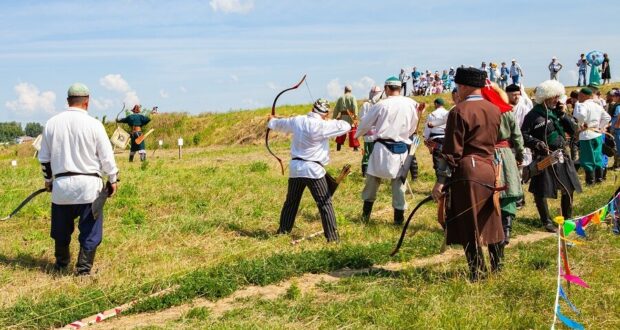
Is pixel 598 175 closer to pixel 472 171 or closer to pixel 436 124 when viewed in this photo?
pixel 436 124

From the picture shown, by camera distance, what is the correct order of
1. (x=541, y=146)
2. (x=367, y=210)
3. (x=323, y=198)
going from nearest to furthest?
(x=323, y=198) → (x=541, y=146) → (x=367, y=210)

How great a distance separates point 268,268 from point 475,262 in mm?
1940

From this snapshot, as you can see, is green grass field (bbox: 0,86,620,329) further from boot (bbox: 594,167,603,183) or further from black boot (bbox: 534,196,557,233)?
boot (bbox: 594,167,603,183)

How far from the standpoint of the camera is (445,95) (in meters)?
30.3

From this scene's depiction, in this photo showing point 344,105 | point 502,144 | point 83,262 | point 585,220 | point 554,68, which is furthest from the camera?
→ point 554,68

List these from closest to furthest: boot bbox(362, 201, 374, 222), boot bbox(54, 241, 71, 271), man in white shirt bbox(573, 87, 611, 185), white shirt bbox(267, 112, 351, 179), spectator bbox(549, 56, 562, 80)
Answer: boot bbox(54, 241, 71, 271) → white shirt bbox(267, 112, 351, 179) → boot bbox(362, 201, 374, 222) → man in white shirt bbox(573, 87, 611, 185) → spectator bbox(549, 56, 562, 80)

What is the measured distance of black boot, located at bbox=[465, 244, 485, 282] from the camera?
5.50 meters

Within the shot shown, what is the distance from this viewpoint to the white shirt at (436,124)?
33.9ft

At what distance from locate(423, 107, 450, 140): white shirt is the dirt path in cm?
357

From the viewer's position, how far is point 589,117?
11.4m

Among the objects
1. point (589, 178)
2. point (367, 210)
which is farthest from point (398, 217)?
point (589, 178)

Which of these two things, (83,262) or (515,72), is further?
(515,72)

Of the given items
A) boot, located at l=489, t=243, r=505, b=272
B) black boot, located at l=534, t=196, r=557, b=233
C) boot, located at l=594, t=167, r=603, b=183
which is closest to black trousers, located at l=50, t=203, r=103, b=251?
boot, located at l=489, t=243, r=505, b=272

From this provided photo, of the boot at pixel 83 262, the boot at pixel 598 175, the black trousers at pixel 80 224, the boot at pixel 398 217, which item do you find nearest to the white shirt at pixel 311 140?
the boot at pixel 398 217
